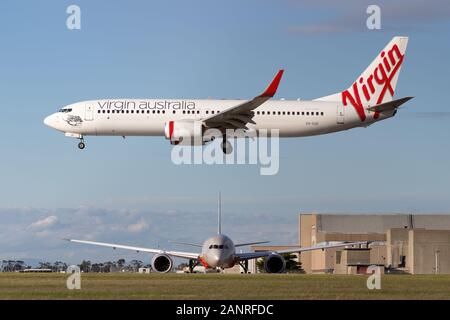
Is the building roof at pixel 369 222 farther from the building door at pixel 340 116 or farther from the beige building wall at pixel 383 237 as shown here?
the building door at pixel 340 116

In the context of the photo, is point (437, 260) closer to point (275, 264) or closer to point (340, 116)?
point (340, 116)

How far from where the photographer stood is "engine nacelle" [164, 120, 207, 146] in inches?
3105

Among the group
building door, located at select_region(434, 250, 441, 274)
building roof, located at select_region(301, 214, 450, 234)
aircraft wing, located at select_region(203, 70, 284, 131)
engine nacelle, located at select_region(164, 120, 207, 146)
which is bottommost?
building door, located at select_region(434, 250, 441, 274)

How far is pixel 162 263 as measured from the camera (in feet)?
271

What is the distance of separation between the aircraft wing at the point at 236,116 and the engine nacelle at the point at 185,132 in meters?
1.17

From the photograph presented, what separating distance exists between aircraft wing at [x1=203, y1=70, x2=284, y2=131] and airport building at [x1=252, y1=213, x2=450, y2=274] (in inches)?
1112

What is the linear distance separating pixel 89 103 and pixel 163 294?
47896mm

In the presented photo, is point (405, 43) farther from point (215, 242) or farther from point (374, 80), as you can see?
point (215, 242)

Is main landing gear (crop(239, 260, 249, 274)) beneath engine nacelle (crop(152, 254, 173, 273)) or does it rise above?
beneath

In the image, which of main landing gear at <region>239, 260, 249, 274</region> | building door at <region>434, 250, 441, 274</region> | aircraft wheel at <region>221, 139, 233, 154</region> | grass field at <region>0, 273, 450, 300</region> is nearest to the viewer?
grass field at <region>0, 273, 450, 300</region>

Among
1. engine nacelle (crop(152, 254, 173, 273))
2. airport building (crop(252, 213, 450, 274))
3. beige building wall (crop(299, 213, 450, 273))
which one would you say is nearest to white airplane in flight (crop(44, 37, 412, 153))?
engine nacelle (crop(152, 254, 173, 273))

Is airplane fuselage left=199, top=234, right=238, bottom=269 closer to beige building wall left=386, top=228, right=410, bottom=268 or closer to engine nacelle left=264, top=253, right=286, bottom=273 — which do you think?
engine nacelle left=264, top=253, right=286, bottom=273
